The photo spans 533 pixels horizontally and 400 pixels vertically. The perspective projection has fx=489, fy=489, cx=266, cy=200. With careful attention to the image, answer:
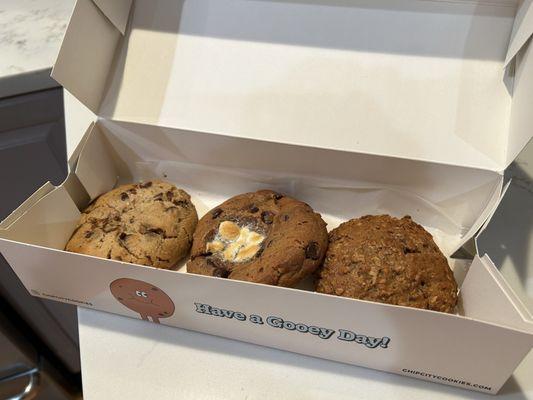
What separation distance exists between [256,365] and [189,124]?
455 millimetres

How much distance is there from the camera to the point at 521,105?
30.8 inches

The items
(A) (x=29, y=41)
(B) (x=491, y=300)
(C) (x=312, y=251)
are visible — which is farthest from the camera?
(A) (x=29, y=41)

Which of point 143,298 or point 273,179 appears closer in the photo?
point 143,298

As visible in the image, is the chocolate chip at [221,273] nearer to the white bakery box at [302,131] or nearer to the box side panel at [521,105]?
the white bakery box at [302,131]

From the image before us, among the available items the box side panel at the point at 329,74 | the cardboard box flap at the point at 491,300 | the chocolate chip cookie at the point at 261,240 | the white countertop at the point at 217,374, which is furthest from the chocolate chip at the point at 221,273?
the cardboard box flap at the point at 491,300

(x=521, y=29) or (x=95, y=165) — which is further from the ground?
(x=521, y=29)

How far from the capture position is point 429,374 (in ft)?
2.41

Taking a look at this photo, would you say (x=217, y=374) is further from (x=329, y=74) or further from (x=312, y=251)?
(x=329, y=74)

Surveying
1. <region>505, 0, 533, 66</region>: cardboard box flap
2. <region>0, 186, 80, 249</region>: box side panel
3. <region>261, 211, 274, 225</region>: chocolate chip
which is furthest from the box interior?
<region>505, 0, 533, 66</region>: cardboard box flap

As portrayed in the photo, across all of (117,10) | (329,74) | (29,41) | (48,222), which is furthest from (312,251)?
(29,41)

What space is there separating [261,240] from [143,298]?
0.74ft

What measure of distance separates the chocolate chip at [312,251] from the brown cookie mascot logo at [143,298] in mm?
228

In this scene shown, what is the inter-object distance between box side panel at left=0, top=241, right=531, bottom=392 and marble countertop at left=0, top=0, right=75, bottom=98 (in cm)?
49

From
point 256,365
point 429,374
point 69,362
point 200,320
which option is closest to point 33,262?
point 200,320
